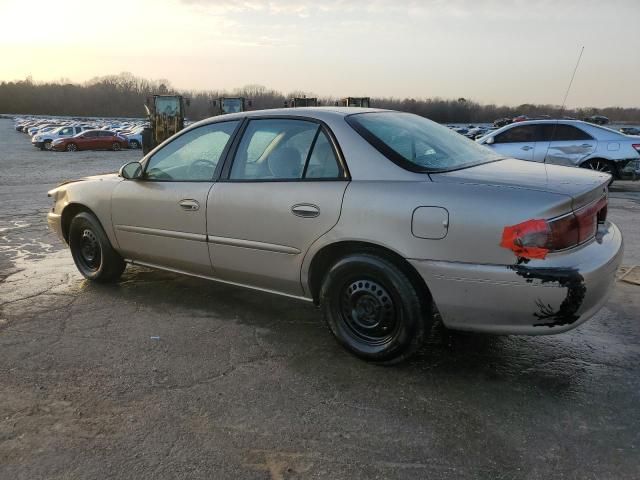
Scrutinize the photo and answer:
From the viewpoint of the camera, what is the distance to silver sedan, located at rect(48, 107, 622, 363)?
2.78 meters

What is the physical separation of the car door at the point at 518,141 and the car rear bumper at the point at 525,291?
8.48 metres

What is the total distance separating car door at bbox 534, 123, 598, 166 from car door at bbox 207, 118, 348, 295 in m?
8.63

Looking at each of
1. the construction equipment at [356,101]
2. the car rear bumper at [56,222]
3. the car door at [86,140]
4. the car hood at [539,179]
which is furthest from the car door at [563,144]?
the car door at [86,140]

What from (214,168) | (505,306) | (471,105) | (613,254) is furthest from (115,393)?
(471,105)

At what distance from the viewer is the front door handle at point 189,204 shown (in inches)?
157

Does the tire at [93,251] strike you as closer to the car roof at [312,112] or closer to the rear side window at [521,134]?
the car roof at [312,112]

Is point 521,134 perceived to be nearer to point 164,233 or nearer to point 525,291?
point 164,233

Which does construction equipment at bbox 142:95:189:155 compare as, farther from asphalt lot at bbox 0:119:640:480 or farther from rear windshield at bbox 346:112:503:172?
rear windshield at bbox 346:112:503:172

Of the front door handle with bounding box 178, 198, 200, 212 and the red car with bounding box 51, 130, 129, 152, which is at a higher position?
the front door handle with bounding box 178, 198, 200, 212

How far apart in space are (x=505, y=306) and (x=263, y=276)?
1.66 meters

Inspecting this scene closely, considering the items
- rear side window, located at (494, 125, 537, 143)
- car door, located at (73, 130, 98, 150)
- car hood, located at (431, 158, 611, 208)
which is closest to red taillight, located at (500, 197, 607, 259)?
car hood, located at (431, 158, 611, 208)

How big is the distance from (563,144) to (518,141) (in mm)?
901

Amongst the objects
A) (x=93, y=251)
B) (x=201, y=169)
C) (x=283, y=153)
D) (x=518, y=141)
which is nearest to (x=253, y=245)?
(x=283, y=153)

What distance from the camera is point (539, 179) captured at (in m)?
3.09
